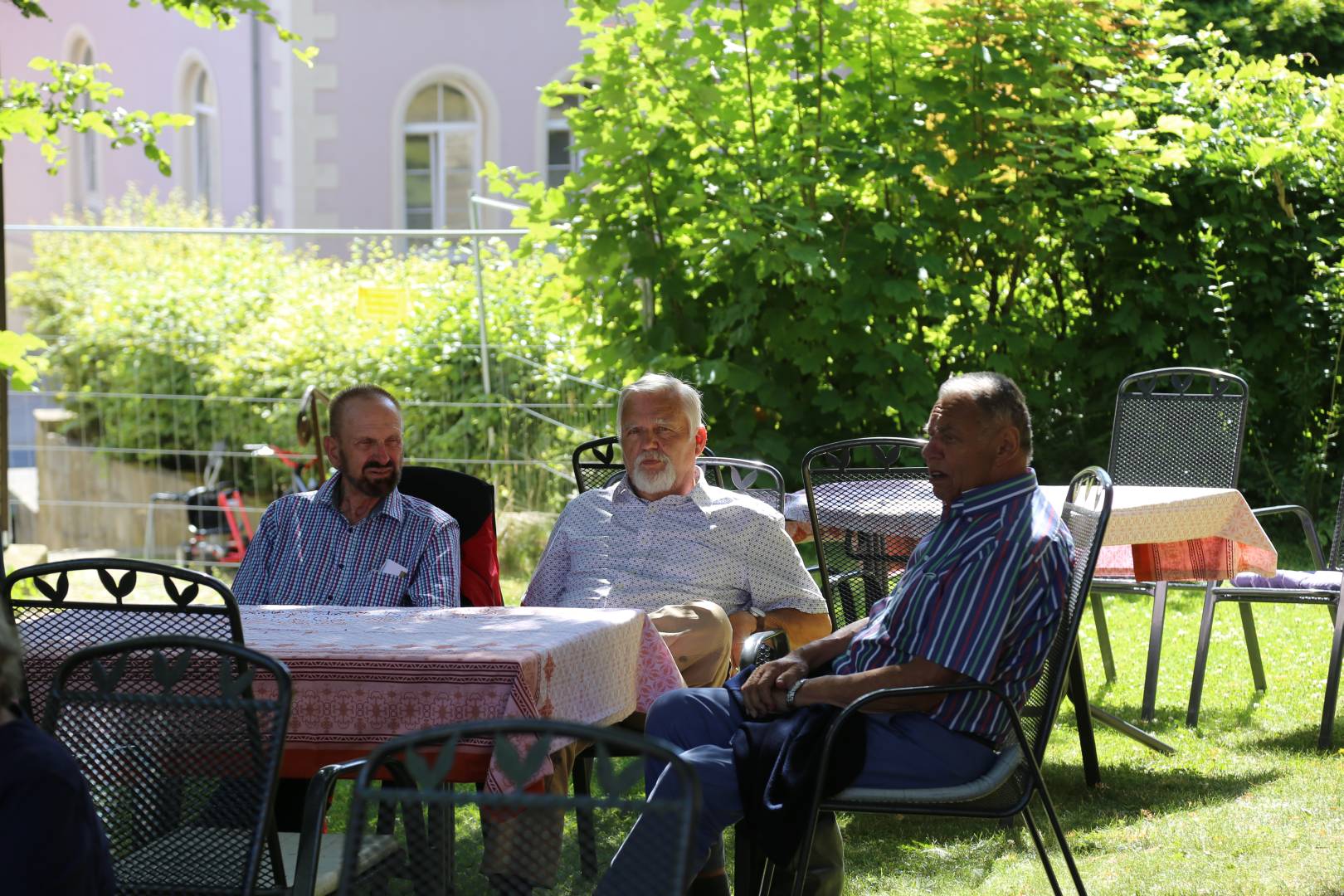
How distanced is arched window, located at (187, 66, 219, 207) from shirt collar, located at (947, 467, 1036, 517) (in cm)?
1923

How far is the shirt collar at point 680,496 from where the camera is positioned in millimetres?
4617

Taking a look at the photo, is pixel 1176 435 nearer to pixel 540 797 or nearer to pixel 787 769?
pixel 787 769

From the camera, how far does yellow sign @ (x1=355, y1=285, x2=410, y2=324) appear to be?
10.4 metres

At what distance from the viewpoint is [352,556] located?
4512 mm

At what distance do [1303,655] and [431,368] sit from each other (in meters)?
5.16

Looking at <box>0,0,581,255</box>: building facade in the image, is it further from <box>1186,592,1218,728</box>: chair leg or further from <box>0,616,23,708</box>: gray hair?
<box>0,616,23,708</box>: gray hair

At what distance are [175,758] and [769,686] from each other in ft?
4.37

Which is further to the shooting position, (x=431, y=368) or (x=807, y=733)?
(x=431, y=368)

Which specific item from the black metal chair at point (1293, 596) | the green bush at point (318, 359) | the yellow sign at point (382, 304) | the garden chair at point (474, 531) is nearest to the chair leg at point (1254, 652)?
the black metal chair at point (1293, 596)

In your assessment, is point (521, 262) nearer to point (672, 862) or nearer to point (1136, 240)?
point (1136, 240)

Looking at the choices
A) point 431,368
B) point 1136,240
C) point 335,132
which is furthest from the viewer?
point 335,132

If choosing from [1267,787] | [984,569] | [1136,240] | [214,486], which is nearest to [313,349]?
[214,486]

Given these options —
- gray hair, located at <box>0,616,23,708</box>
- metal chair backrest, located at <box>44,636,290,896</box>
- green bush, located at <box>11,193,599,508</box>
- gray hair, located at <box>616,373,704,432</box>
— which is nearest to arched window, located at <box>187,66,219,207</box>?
green bush, located at <box>11,193,599,508</box>

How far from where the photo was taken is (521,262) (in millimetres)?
10328
